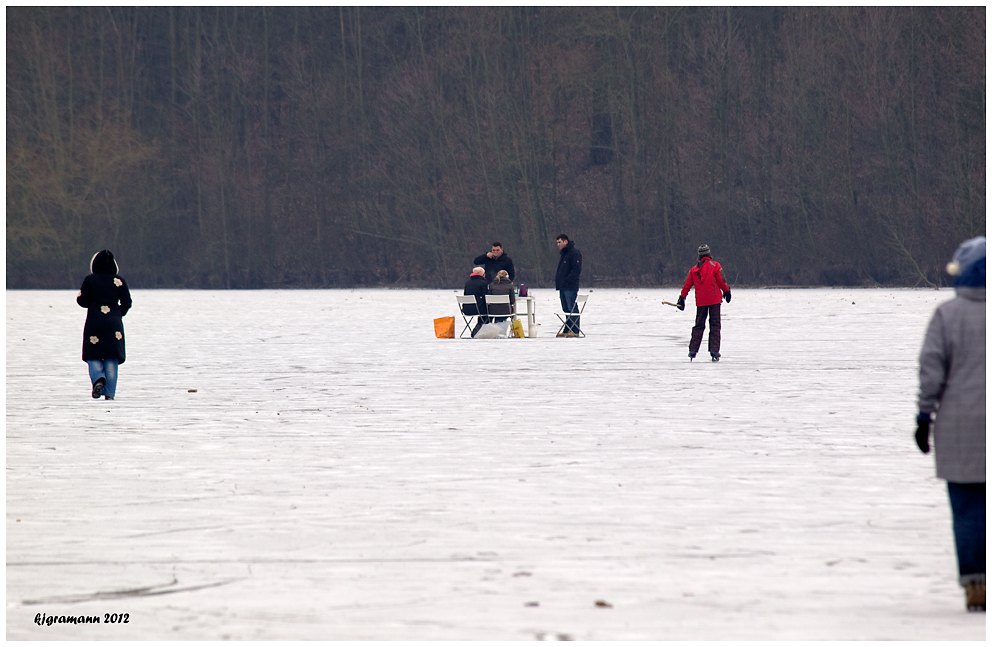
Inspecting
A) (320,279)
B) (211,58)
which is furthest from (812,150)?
(211,58)

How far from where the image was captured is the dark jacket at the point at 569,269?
22.7 meters

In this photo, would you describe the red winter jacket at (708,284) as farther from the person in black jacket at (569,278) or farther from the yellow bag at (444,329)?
the yellow bag at (444,329)

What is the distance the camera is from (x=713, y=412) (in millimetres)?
11383

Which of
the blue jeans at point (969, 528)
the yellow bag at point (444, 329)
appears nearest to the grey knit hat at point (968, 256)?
the blue jeans at point (969, 528)

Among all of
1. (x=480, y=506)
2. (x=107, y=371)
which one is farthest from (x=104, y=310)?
(x=480, y=506)

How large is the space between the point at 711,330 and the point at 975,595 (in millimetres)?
12210

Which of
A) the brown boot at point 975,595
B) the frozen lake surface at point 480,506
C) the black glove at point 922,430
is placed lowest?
the brown boot at point 975,595

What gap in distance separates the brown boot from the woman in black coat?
908cm

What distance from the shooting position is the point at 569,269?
2273 cm

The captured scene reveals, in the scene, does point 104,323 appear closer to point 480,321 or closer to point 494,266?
point 480,321

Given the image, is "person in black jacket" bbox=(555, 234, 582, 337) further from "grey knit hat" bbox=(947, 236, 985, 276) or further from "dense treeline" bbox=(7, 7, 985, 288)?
"dense treeline" bbox=(7, 7, 985, 288)

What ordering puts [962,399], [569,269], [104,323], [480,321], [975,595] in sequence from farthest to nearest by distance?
[569,269] < [480,321] < [104,323] < [962,399] < [975,595]

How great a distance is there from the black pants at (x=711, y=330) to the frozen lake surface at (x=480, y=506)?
1.17 meters

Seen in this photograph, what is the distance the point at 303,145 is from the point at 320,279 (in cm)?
564
